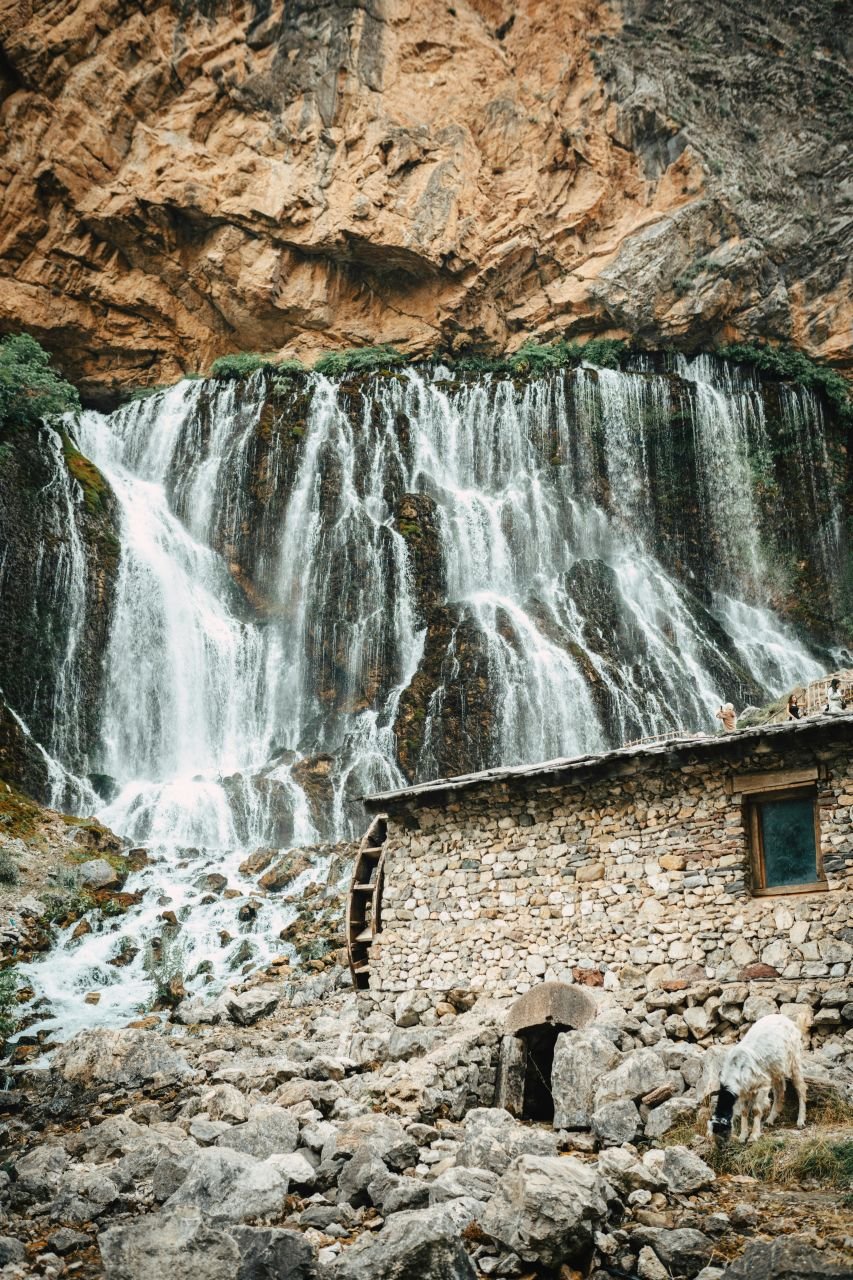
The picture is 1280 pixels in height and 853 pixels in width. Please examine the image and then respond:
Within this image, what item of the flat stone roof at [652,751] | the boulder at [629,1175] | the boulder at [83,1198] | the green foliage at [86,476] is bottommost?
the boulder at [83,1198]

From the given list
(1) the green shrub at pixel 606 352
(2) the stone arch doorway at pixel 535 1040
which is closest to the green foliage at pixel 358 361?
(1) the green shrub at pixel 606 352

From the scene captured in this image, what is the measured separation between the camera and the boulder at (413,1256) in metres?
5.00

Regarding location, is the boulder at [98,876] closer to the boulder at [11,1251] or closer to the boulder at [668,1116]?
the boulder at [11,1251]

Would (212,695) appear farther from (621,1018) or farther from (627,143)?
(627,143)

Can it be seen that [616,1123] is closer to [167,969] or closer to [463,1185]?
[463,1185]

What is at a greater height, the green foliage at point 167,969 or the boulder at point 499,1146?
the green foliage at point 167,969

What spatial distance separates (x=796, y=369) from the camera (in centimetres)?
3919

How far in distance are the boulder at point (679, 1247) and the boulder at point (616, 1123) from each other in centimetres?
217

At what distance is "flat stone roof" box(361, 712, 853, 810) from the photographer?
31.6 feet

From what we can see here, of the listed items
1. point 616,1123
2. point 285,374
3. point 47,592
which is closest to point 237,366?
point 285,374

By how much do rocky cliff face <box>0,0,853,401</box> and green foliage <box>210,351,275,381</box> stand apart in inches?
90.2

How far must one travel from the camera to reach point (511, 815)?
1159 cm

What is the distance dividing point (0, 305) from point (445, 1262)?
4049 cm

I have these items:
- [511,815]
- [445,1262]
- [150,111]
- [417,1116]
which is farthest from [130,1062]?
[150,111]
